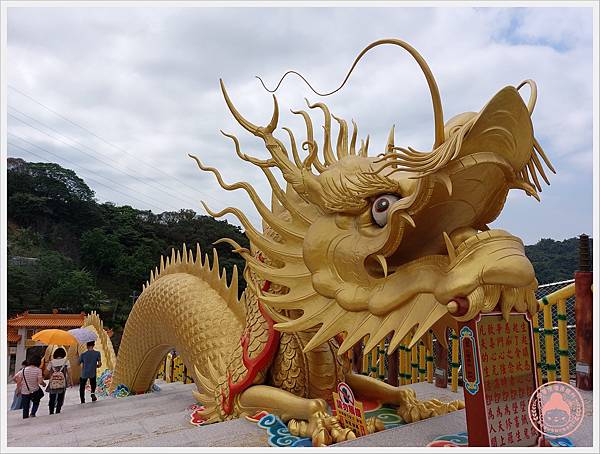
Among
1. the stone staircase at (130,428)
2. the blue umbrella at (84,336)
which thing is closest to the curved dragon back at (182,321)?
the stone staircase at (130,428)

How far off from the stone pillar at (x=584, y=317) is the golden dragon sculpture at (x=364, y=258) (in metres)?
1.35

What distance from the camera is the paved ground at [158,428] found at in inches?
99.6

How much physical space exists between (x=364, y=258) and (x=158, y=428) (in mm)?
2019

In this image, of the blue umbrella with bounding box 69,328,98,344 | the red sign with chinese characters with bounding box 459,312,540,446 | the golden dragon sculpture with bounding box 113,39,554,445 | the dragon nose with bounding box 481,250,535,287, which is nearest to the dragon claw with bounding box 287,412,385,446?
the golden dragon sculpture with bounding box 113,39,554,445

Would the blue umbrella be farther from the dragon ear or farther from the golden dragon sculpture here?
the dragon ear

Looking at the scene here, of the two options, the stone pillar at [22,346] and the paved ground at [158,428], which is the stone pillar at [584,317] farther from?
the stone pillar at [22,346]

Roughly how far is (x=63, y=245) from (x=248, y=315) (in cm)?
2956

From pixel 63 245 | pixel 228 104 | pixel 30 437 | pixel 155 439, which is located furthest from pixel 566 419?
pixel 63 245

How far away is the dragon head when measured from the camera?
6.61 feet

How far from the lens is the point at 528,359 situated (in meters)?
2.31

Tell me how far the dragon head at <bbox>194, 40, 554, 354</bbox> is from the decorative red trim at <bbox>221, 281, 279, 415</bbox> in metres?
0.18

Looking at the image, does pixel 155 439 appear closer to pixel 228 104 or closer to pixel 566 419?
pixel 228 104

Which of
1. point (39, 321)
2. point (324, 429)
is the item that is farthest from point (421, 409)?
point (39, 321)

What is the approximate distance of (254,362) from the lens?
10.1 feet
